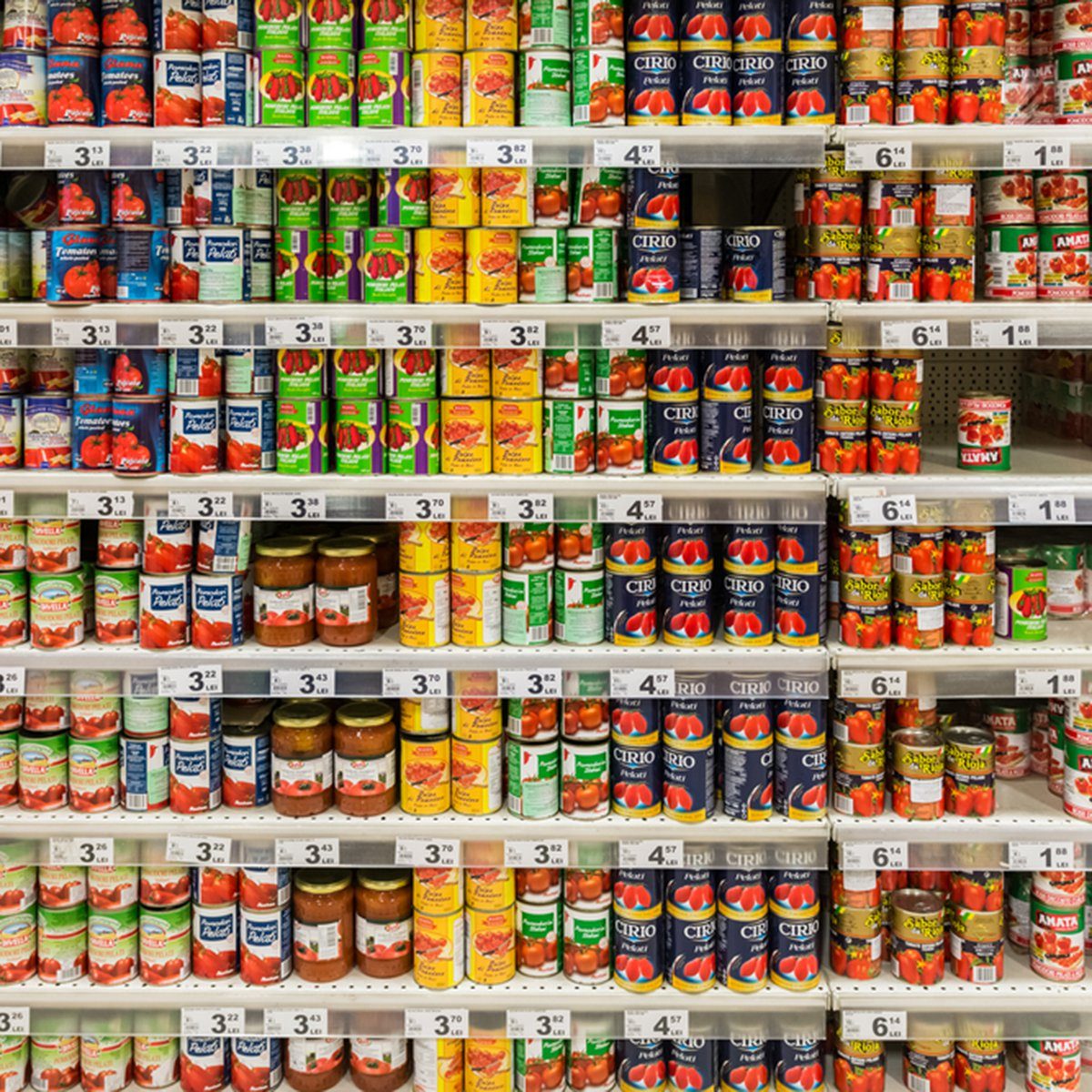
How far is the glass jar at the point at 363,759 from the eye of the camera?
242cm

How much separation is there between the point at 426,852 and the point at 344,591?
546mm

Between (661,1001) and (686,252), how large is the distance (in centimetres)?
149

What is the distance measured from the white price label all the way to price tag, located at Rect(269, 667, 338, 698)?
0.45 meters

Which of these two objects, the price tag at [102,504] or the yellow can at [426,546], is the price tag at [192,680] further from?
the yellow can at [426,546]

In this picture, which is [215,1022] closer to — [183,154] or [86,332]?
[86,332]

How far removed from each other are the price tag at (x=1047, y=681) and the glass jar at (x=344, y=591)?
130 cm

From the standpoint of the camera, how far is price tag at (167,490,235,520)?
7.68 ft

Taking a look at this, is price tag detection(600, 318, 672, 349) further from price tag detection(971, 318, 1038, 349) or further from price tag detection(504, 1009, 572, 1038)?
price tag detection(504, 1009, 572, 1038)

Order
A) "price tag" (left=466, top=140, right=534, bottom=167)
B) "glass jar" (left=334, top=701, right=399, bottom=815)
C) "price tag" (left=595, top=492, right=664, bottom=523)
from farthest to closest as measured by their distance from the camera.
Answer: "glass jar" (left=334, top=701, right=399, bottom=815) < "price tag" (left=595, top=492, right=664, bottom=523) < "price tag" (left=466, top=140, right=534, bottom=167)

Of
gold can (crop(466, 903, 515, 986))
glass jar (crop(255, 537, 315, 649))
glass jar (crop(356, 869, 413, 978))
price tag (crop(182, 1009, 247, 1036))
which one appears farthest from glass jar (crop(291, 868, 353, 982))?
glass jar (crop(255, 537, 315, 649))

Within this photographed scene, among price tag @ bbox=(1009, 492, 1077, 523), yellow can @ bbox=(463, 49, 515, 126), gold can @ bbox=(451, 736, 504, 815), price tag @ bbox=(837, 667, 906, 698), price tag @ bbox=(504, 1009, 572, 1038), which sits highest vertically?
yellow can @ bbox=(463, 49, 515, 126)

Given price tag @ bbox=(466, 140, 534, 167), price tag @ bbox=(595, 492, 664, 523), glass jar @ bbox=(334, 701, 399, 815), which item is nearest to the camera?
price tag @ bbox=(466, 140, 534, 167)

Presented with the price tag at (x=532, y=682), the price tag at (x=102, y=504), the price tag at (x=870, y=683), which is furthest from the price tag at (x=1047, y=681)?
the price tag at (x=102, y=504)

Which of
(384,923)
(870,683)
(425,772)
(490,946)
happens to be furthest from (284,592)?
(870,683)
